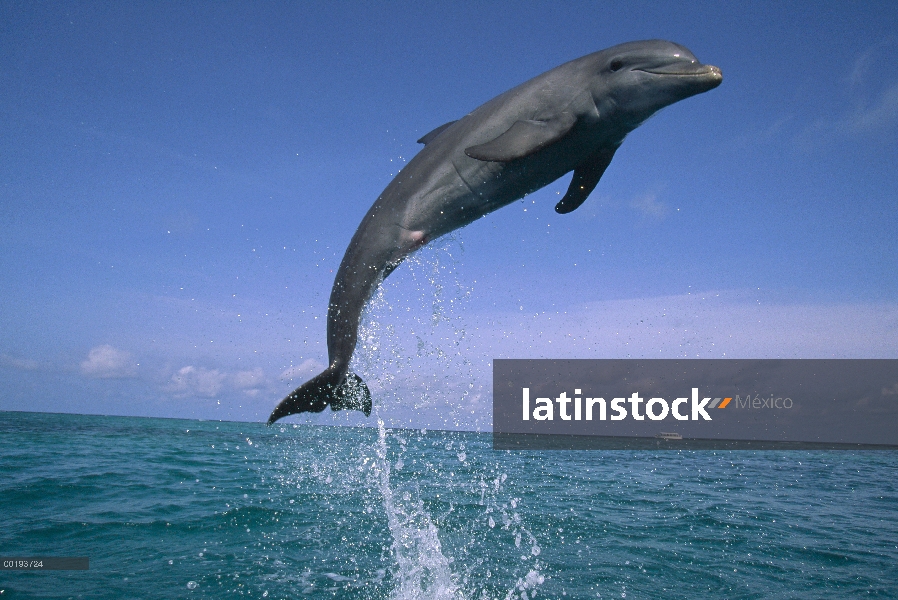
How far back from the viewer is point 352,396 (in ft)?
16.1

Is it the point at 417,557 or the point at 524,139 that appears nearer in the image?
the point at 524,139

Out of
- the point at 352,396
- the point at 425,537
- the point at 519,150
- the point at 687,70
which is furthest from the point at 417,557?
the point at 687,70

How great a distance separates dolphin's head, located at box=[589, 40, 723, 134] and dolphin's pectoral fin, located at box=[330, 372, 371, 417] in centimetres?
293

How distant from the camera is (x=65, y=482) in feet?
43.0

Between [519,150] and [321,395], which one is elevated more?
[519,150]

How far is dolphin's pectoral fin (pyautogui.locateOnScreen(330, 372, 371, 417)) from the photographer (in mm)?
4758

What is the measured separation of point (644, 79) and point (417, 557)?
264 inches

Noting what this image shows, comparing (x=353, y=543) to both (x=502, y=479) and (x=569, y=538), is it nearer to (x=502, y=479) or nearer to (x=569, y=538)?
(x=569, y=538)

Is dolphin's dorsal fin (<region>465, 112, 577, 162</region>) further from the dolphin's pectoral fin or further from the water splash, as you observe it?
the water splash

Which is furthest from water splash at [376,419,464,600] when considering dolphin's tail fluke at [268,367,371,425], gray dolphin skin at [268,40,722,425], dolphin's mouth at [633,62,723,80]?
dolphin's mouth at [633,62,723,80]

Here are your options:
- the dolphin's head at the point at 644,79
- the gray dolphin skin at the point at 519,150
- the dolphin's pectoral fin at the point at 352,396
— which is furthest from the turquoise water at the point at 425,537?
the dolphin's head at the point at 644,79

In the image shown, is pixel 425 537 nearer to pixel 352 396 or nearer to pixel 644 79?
pixel 352 396

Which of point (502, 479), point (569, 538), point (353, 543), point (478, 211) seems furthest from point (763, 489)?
point (478, 211)

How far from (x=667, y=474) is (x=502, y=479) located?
25.9 feet
